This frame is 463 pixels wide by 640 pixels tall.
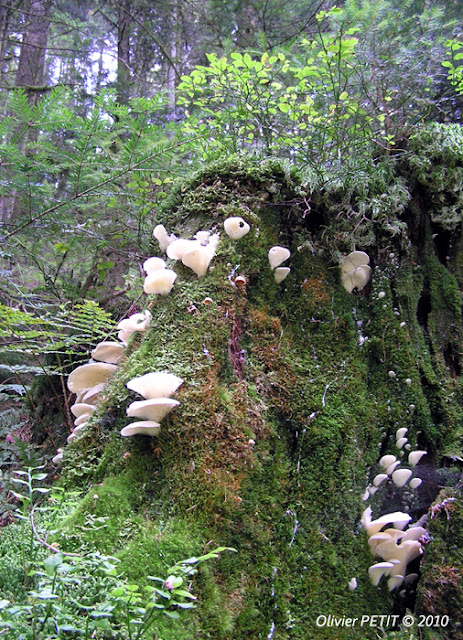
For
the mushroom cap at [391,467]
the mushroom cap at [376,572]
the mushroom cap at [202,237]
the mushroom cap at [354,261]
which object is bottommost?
the mushroom cap at [376,572]

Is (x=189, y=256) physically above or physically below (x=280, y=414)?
above

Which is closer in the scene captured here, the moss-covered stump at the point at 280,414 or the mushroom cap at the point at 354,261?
the moss-covered stump at the point at 280,414

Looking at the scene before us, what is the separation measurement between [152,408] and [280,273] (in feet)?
5.37

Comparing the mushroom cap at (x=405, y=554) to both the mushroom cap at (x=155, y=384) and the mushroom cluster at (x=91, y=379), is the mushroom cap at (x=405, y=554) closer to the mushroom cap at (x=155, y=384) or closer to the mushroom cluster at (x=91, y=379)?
the mushroom cap at (x=155, y=384)

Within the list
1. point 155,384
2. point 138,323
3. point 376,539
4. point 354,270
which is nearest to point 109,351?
point 138,323

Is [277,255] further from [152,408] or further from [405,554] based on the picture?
[405,554]

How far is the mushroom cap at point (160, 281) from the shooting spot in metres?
3.04

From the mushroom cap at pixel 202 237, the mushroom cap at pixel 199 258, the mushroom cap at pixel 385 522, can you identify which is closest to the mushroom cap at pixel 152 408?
the mushroom cap at pixel 199 258

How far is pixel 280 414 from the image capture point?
2859 millimetres

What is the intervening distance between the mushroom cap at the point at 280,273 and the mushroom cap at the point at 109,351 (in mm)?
1488

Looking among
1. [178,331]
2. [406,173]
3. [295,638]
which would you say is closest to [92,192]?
[178,331]

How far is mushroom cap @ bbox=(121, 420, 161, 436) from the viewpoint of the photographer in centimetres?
228

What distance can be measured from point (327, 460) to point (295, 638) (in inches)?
41.4

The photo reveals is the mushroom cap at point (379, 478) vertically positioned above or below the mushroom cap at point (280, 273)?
below
